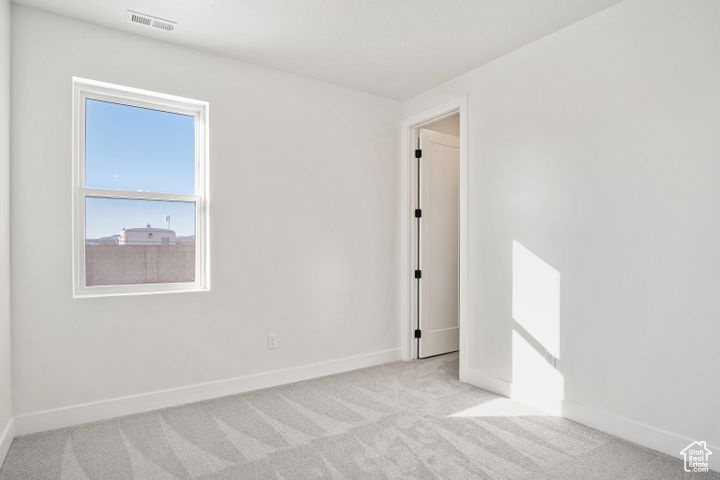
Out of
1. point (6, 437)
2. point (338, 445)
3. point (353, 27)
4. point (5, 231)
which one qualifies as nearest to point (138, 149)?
point (5, 231)

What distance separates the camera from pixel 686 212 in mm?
2338

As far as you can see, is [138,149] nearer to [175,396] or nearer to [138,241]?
[138,241]

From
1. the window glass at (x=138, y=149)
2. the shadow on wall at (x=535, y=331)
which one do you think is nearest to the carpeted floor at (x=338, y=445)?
the shadow on wall at (x=535, y=331)

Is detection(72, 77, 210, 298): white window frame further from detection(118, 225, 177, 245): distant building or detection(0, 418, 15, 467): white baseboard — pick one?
detection(0, 418, 15, 467): white baseboard

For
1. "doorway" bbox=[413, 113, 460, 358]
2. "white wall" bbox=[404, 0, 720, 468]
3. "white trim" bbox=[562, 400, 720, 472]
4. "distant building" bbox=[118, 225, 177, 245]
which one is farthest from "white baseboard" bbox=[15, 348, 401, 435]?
"white trim" bbox=[562, 400, 720, 472]

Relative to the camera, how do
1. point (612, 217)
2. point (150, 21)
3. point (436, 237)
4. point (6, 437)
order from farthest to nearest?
1. point (436, 237)
2. point (150, 21)
3. point (612, 217)
4. point (6, 437)

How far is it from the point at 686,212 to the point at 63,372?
12.9ft

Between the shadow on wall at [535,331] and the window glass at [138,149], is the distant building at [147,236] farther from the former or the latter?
the shadow on wall at [535,331]

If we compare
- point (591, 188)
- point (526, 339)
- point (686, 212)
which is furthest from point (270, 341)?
point (686, 212)

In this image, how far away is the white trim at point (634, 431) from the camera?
2.32 meters

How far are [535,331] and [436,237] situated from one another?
1.64 m

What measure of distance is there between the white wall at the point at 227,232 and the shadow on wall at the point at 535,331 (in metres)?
1.43

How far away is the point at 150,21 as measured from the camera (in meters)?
2.83

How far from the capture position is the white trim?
2.32 meters
